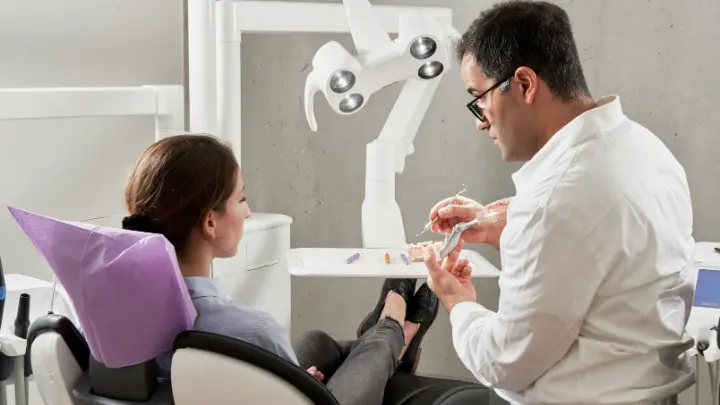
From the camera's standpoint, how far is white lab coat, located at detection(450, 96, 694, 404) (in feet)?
4.45

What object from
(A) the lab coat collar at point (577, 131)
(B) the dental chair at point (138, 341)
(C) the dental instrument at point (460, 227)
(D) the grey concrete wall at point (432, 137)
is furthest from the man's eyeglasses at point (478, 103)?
(D) the grey concrete wall at point (432, 137)

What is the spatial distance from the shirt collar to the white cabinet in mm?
871

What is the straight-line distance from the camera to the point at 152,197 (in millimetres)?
1496

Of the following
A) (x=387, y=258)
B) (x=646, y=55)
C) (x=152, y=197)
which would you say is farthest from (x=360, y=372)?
(x=646, y=55)

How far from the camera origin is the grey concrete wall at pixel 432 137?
9.03 ft

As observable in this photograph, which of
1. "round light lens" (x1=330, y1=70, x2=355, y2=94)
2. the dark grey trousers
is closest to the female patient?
the dark grey trousers

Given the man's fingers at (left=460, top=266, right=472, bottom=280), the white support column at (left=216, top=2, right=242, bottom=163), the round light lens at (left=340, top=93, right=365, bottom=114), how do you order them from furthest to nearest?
the white support column at (left=216, top=2, right=242, bottom=163)
the round light lens at (left=340, top=93, right=365, bottom=114)
the man's fingers at (left=460, top=266, right=472, bottom=280)

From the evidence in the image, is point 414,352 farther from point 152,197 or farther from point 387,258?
point 152,197

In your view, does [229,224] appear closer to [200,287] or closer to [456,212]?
[200,287]

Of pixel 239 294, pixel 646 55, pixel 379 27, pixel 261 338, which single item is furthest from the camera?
pixel 646 55

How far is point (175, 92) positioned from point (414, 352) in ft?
3.20

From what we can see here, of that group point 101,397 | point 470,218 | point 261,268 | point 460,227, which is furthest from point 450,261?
point 261,268

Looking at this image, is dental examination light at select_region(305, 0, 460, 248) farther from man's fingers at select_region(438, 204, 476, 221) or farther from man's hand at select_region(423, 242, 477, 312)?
man's hand at select_region(423, 242, 477, 312)

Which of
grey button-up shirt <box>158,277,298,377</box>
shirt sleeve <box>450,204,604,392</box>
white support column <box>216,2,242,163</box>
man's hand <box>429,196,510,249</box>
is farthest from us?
white support column <box>216,2,242,163</box>
